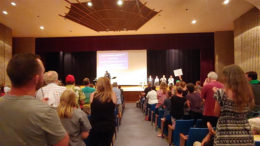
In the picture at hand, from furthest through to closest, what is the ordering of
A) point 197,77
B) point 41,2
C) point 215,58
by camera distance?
point 197,77 → point 215,58 → point 41,2

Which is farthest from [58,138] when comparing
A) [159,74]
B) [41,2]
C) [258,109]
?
[159,74]

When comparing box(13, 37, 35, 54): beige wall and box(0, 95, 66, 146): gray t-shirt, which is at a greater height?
box(13, 37, 35, 54): beige wall

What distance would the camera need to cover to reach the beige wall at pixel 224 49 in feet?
37.6

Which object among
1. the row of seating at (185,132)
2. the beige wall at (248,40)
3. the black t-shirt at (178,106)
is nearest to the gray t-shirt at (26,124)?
the row of seating at (185,132)

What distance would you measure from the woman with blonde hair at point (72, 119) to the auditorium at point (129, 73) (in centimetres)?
1

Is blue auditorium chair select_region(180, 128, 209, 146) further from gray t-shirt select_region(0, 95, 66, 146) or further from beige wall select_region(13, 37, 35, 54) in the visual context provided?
beige wall select_region(13, 37, 35, 54)

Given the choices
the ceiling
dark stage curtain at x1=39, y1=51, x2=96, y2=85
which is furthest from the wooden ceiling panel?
dark stage curtain at x1=39, y1=51, x2=96, y2=85

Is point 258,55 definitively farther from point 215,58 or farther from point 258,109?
point 258,109

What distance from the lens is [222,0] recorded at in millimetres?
7281

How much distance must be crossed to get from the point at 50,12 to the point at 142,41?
5738 millimetres

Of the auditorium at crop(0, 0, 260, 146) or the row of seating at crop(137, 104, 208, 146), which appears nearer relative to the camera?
the auditorium at crop(0, 0, 260, 146)

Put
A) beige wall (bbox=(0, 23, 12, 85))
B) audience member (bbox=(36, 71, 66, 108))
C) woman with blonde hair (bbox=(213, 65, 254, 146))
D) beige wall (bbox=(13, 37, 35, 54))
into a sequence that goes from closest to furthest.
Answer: woman with blonde hair (bbox=(213, 65, 254, 146))
audience member (bbox=(36, 71, 66, 108))
beige wall (bbox=(0, 23, 12, 85))
beige wall (bbox=(13, 37, 35, 54))

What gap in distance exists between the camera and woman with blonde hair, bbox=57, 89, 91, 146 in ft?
6.38

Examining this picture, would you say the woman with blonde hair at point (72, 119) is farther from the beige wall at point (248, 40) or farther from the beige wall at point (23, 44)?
the beige wall at point (23, 44)
